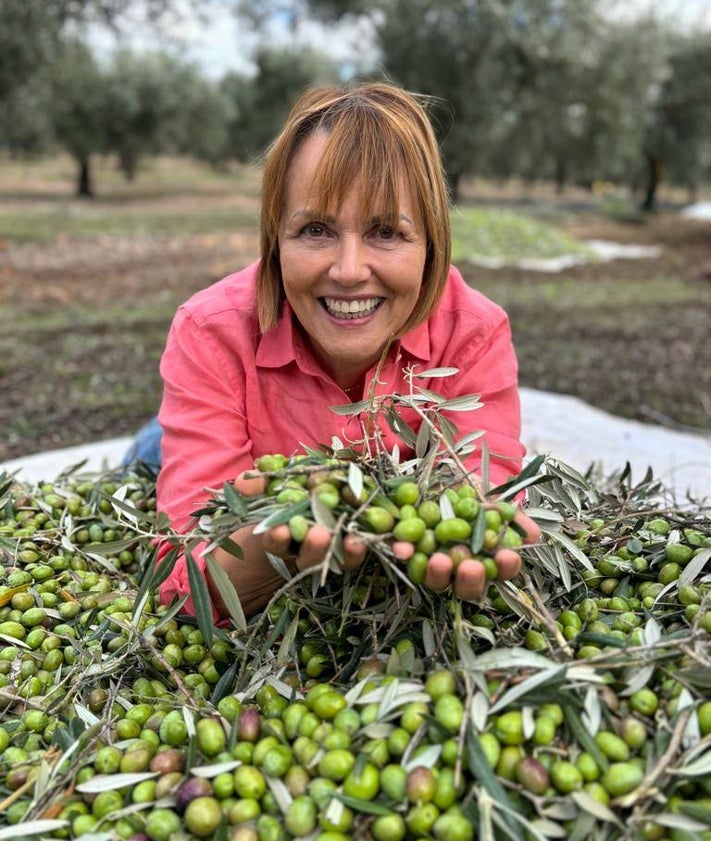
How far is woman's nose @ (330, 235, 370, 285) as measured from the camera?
1.94 meters

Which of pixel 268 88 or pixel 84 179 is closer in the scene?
pixel 84 179

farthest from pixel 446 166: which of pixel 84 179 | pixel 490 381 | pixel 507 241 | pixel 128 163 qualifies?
pixel 128 163

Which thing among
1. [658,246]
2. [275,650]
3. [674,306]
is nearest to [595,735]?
[275,650]

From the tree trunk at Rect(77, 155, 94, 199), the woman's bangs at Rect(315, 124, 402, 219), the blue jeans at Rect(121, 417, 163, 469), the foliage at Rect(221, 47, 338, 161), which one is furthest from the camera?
the foliage at Rect(221, 47, 338, 161)

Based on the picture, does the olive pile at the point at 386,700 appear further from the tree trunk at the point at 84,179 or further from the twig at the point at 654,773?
the tree trunk at the point at 84,179

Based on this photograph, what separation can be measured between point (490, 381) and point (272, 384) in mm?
650

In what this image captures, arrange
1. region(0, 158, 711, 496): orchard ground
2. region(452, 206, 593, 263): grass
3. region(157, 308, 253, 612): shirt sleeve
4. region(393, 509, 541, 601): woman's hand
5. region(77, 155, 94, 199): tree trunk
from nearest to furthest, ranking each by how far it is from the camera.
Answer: region(393, 509, 541, 601): woman's hand → region(157, 308, 253, 612): shirt sleeve → region(0, 158, 711, 496): orchard ground → region(452, 206, 593, 263): grass → region(77, 155, 94, 199): tree trunk

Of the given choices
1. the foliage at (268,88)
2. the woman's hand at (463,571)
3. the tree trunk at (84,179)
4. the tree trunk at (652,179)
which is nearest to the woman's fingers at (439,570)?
the woman's hand at (463,571)

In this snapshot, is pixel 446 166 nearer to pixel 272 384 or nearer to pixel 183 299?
pixel 272 384

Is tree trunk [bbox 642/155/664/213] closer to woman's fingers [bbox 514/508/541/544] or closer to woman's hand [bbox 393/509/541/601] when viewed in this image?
woman's fingers [bbox 514/508/541/544]

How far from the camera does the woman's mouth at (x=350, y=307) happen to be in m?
2.09

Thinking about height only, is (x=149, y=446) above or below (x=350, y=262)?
below

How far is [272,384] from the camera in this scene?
2367mm

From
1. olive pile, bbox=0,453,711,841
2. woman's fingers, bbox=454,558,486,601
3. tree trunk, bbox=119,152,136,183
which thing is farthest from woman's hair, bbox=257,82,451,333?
tree trunk, bbox=119,152,136,183
